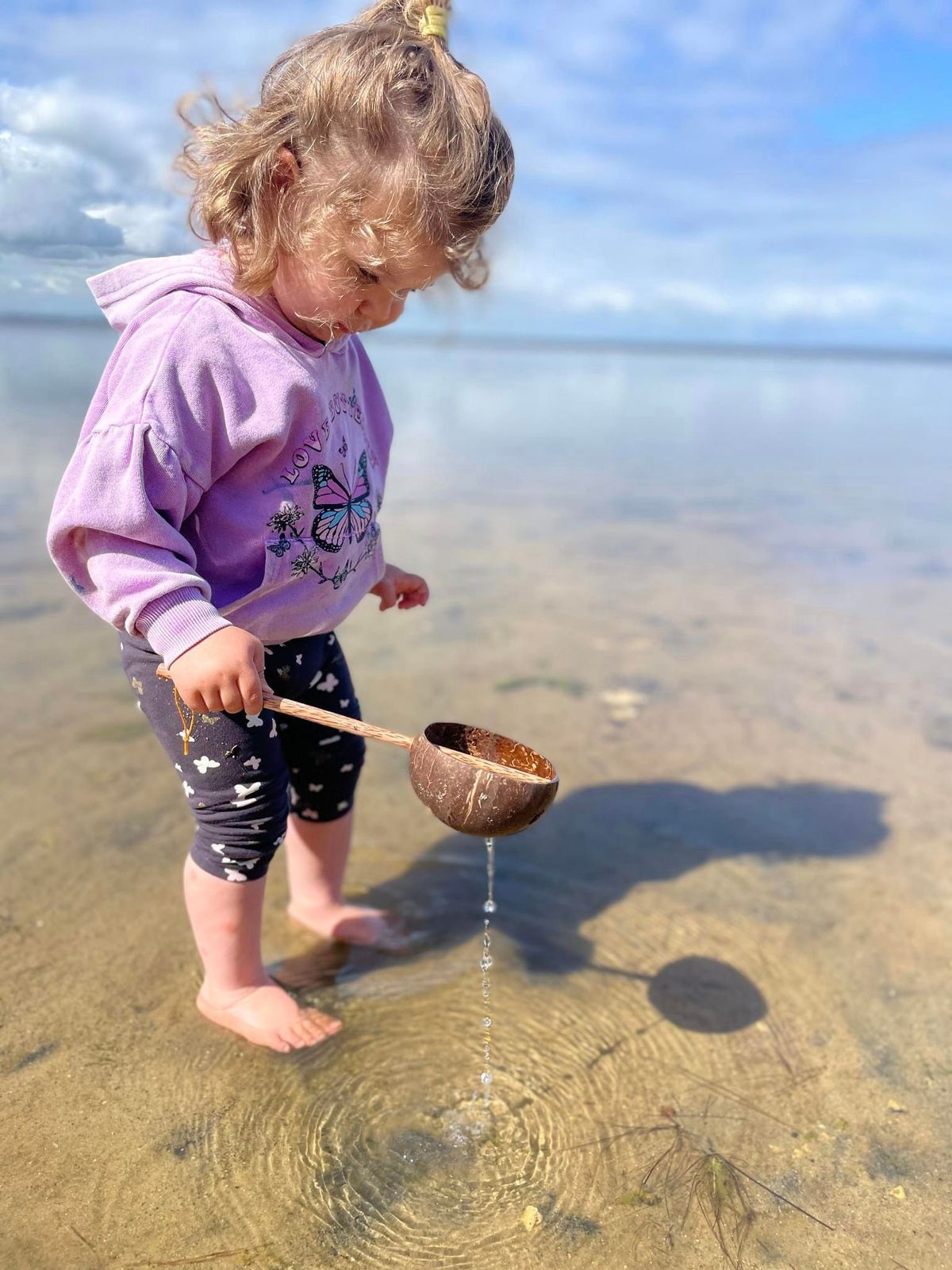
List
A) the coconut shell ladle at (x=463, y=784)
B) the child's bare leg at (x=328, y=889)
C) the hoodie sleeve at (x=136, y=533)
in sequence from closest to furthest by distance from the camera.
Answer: the hoodie sleeve at (x=136, y=533), the coconut shell ladle at (x=463, y=784), the child's bare leg at (x=328, y=889)

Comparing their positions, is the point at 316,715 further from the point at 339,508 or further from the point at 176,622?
the point at 339,508

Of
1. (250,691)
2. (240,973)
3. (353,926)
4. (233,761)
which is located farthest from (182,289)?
(353,926)

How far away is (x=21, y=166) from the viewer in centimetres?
245

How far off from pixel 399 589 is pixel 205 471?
0.81 meters

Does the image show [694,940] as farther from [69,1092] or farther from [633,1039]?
[69,1092]

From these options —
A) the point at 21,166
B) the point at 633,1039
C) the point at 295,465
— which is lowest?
the point at 633,1039

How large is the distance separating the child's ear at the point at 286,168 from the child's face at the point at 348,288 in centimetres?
13

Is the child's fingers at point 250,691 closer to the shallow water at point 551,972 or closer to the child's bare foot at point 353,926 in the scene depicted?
the shallow water at point 551,972

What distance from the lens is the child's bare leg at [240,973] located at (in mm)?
2027

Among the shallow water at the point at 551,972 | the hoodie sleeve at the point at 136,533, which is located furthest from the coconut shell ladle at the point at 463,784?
the shallow water at the point at 551,972

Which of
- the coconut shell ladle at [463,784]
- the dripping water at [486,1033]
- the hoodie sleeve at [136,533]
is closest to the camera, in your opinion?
the hoodie sleeve at [136,533]

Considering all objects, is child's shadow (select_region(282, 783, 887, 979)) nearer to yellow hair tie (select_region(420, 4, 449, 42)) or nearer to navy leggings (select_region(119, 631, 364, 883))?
navy leggings (select_region(119, 631, 364, 883))

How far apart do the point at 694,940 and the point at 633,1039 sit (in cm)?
42

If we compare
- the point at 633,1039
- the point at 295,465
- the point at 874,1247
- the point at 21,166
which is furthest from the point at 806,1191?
the point at 21,166
